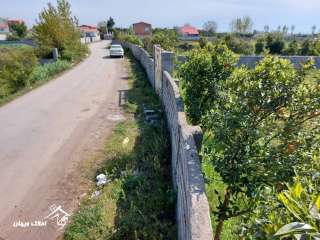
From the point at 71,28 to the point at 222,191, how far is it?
77.7ft

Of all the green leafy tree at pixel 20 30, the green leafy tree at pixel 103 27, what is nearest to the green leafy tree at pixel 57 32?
the green leafy tree at pixel 20 30

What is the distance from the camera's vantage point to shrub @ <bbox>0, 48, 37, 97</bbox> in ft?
43.0

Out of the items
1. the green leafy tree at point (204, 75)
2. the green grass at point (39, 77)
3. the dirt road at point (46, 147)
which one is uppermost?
the green leafy tree at point (204, 75)

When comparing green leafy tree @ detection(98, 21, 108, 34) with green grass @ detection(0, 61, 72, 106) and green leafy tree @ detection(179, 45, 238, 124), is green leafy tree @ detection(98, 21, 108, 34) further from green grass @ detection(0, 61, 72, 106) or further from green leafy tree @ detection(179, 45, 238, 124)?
green leafy tree @ detection(179, 45, 238, 124)

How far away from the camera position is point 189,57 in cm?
479

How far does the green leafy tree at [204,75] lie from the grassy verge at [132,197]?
132cm

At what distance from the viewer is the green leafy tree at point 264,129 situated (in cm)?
237

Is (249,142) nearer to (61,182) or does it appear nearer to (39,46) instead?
(61,182)

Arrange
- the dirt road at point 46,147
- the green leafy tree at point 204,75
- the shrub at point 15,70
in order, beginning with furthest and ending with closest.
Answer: the shrub at point 15,70
the green leafy tree at point 204,75
the dirt road at point 46,147

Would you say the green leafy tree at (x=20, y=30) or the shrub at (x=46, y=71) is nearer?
the shrub at (x=46, y=71)

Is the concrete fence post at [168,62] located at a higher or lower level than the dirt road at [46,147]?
higher

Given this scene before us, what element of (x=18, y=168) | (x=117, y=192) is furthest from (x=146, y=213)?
(x=18, y=168)
